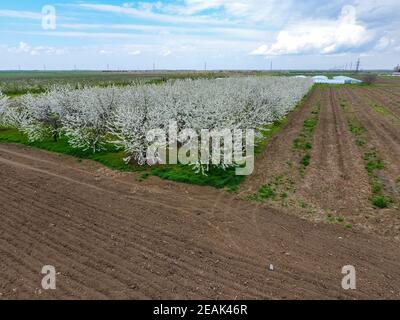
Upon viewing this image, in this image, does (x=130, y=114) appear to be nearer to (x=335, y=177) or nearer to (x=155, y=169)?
(x=155, y=169)

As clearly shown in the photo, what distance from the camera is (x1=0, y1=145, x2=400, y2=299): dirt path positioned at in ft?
26.4

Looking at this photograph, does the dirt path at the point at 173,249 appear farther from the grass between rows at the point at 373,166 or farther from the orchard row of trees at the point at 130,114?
the orchard row of trees at the point at 130,114

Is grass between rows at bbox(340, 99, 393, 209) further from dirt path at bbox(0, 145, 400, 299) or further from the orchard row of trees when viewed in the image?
the orchard row of trees

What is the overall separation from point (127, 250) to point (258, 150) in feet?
43.2

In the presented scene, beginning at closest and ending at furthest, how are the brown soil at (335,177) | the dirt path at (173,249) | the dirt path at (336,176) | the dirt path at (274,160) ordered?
1. the dirt path at (173,249)
2. the brown soil at (335,177)
3. the dirt path at (336,176)
4. the dirt path at (274,160)

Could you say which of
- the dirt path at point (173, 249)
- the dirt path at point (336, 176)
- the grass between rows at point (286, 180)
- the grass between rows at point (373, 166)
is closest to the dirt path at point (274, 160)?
the grass between rows at point (286, 180)

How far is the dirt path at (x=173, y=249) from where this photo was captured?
805 cm

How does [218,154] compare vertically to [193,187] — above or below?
above

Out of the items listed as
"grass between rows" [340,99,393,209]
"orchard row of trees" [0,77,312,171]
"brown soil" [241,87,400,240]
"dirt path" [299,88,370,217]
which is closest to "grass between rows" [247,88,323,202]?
"brown soil" [241,87,400,240]

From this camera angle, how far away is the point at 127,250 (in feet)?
31.7

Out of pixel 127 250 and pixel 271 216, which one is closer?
pixel 127 250

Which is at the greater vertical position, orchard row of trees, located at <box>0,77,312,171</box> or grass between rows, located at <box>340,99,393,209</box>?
orchard row of trees, located at <box>0,77,312,171</box>
